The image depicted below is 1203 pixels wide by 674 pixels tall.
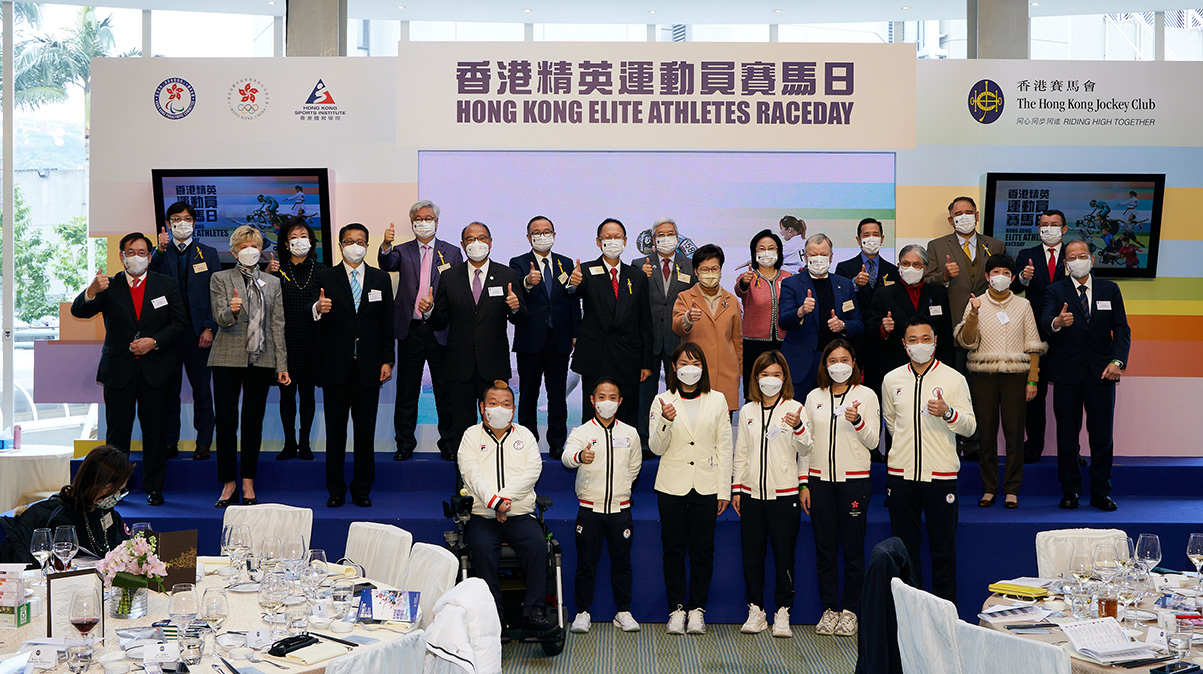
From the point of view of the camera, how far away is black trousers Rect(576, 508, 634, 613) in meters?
5.50

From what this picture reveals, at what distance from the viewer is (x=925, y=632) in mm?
3340

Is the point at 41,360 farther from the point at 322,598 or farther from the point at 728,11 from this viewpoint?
the point at 728,11

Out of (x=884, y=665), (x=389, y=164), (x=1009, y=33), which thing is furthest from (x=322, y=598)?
(x=1009, y=33)

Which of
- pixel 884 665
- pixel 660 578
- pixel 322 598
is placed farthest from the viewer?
pixel 660 578

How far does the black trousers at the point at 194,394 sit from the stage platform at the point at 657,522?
469 millimetres

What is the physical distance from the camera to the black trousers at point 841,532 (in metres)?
5.48

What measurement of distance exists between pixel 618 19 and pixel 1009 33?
12.4 feet

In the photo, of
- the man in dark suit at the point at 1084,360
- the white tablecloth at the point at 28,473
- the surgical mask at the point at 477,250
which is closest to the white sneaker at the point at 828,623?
the man in dark suit at the point at 1084,360

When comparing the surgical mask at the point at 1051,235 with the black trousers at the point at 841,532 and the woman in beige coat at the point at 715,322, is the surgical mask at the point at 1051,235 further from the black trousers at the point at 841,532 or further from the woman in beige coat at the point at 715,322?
the black trousers at the point at 841,532

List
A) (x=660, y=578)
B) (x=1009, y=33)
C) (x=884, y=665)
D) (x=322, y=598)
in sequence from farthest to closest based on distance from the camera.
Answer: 1. (x=1009, y=33)
2. (x=660, y=578)
3. (x=884, y=665)
4. (x=322, y=598)

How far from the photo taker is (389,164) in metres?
7.53

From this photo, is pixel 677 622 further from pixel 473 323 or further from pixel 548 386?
pixel 473 323

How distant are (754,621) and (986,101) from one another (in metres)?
4.60

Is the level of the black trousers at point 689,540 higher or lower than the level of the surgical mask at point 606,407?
lower
